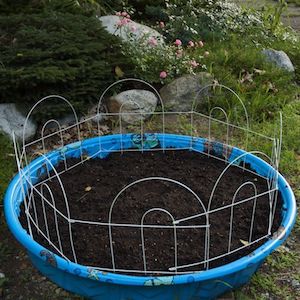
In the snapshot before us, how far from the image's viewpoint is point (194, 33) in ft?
17.5

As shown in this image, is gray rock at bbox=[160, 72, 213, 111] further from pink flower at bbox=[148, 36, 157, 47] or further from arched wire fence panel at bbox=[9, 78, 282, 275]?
pink flower at bbox=[148, 36, 157, 47]

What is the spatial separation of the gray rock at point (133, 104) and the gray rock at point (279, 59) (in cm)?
149

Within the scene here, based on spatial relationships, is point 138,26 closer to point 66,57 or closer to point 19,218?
point 66,57

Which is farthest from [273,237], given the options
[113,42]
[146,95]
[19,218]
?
[113,42]

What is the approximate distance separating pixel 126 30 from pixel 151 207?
97.7 inches

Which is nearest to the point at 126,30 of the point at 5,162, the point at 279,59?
the point at 279,59

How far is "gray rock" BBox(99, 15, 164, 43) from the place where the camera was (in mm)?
4805

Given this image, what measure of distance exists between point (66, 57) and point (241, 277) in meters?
2.27

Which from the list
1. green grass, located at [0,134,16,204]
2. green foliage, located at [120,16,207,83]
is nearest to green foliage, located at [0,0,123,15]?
green foliage, located at [120,16,207,83]

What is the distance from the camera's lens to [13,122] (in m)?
3.81

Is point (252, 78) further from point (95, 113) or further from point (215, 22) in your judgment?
point (95, 113)

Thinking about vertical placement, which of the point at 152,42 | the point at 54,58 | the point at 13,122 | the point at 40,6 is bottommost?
the point at 13,122

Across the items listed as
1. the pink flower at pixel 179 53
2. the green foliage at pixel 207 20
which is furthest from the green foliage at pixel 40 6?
the green foliage at pixel 207 20

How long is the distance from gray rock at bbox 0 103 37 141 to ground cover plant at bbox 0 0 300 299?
8cm
